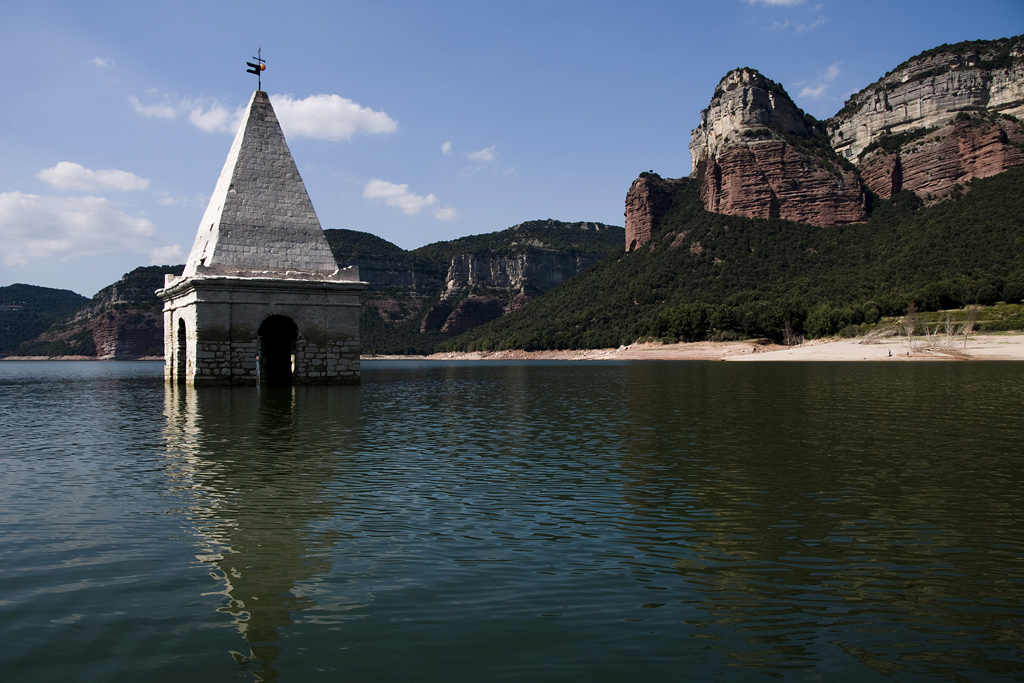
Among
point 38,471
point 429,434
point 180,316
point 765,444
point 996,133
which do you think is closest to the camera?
point 38,471

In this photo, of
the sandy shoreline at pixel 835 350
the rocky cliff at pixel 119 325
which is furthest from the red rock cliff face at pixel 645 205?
the rocky cliff at pixel 119 325

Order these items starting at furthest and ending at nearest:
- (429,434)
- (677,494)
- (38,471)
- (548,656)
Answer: (429,434) → (38,471) → (677,494) → (548,656)

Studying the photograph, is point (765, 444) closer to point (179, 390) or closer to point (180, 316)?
point (179, 390)

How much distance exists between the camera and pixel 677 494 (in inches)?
367

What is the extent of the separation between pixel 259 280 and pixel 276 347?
6.48m

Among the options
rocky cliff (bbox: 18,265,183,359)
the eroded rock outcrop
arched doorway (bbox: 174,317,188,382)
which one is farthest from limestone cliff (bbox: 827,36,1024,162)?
rocky cliff (bbox: 18,265,183,359)

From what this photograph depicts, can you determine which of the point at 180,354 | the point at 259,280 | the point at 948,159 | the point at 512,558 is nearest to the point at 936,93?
the point at 948,159

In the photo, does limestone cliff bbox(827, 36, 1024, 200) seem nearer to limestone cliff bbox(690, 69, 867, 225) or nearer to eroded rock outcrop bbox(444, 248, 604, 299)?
limestone cliff bbox(690, 69, 867, 225)

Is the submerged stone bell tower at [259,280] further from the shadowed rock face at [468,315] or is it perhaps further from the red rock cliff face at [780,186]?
the shadowed rock face at [468,315]

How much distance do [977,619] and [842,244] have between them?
4573 inches

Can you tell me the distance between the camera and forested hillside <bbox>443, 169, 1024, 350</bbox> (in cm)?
7831

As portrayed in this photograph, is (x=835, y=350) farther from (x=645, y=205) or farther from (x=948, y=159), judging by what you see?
(x=645, y=205)

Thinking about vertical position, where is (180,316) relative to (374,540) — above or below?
above

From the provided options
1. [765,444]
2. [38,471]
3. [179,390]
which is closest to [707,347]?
[179,390]
